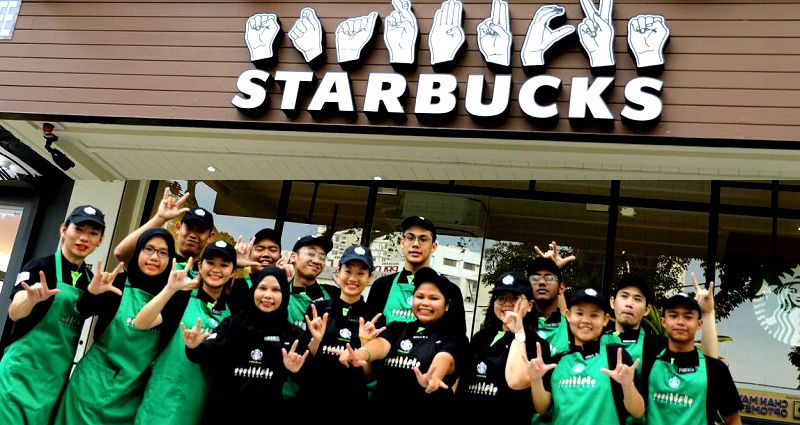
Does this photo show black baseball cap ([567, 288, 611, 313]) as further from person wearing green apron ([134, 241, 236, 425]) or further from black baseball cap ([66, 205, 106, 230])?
black baseball cap ([66, 205, 106, 230])

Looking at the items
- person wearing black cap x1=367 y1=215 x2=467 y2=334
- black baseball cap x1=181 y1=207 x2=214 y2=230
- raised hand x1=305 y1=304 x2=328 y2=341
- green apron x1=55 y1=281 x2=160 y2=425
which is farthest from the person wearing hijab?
black baseball cap x1=181 y1=207 x2=214 y2=230

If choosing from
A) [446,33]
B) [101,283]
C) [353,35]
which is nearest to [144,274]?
[101,283]

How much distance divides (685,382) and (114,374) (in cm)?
362

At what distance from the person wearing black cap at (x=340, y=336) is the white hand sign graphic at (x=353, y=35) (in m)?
2.14

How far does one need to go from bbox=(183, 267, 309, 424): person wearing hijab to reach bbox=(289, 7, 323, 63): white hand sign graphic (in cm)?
251

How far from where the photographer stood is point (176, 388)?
4.36 meters

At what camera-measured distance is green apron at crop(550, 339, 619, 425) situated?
3.98m

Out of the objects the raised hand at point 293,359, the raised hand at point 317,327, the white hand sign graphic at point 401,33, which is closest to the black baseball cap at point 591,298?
the raised hand at point 317,327

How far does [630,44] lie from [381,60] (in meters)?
2.14

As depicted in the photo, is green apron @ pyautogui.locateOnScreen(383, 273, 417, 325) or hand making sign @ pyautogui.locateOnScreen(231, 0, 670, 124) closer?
green apron @ pyautogui.locateOnScreen(383, 273, 417, 325)

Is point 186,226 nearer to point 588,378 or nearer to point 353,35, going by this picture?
point 353,35

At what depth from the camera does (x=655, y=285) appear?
23.8 ft

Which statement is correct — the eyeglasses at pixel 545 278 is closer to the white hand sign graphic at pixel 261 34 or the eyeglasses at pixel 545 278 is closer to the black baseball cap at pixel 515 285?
the black baseball cap at pixel 515 285

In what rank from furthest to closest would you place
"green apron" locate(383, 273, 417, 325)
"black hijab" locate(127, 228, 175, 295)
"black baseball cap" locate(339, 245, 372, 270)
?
"green apron" locate(383, 273, 417, 325), "black baseball cap" locate(339, 245, 372, 270), "black hijab" locate(127, 228, 175, 295)
